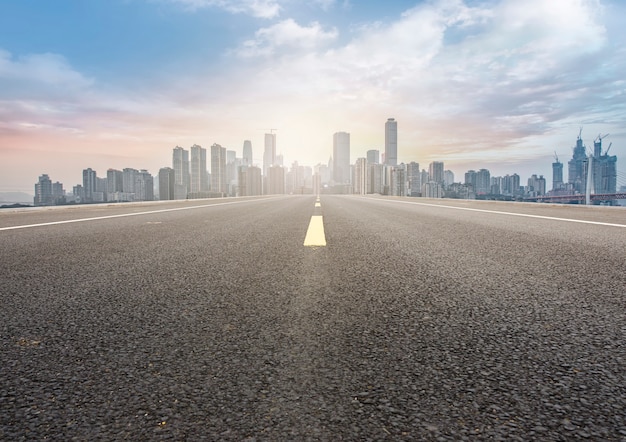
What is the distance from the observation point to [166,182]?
79438 mm

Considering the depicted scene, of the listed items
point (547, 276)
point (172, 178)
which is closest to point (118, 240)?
point (547, 276)

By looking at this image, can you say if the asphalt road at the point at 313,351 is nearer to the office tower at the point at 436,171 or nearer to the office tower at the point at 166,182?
the office tower at the point at 166,182

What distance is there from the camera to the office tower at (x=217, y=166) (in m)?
162

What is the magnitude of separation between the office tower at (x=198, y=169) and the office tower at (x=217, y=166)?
3.95 m

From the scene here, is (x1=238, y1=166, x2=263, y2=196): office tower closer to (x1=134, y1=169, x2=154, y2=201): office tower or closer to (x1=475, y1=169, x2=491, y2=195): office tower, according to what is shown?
(x1=134, y1=169, x2=154, y2=201): office tower

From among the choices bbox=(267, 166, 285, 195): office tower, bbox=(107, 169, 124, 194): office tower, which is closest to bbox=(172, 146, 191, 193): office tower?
bbox=(267, 166, 285, 195): office tower

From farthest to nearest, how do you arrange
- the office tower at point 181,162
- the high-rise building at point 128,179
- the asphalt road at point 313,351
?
the office tower at point 181,162 → the high-rise building at point 128,179 → the asphalt road at point 313,351

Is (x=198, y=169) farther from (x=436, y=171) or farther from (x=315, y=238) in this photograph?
(x=315, y=238)

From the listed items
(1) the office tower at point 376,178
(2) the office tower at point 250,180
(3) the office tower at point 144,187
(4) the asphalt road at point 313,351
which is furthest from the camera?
(1) the office tower at point 376,178

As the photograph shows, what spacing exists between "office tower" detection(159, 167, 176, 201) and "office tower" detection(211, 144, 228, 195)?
77642 mm

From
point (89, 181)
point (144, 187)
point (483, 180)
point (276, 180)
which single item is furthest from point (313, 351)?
point (483, 180)

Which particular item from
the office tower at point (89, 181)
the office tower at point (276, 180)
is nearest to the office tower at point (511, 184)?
the office tower at point (276, 180)

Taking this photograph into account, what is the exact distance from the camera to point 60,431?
3.27ft

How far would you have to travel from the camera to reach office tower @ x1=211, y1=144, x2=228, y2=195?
530 feet
